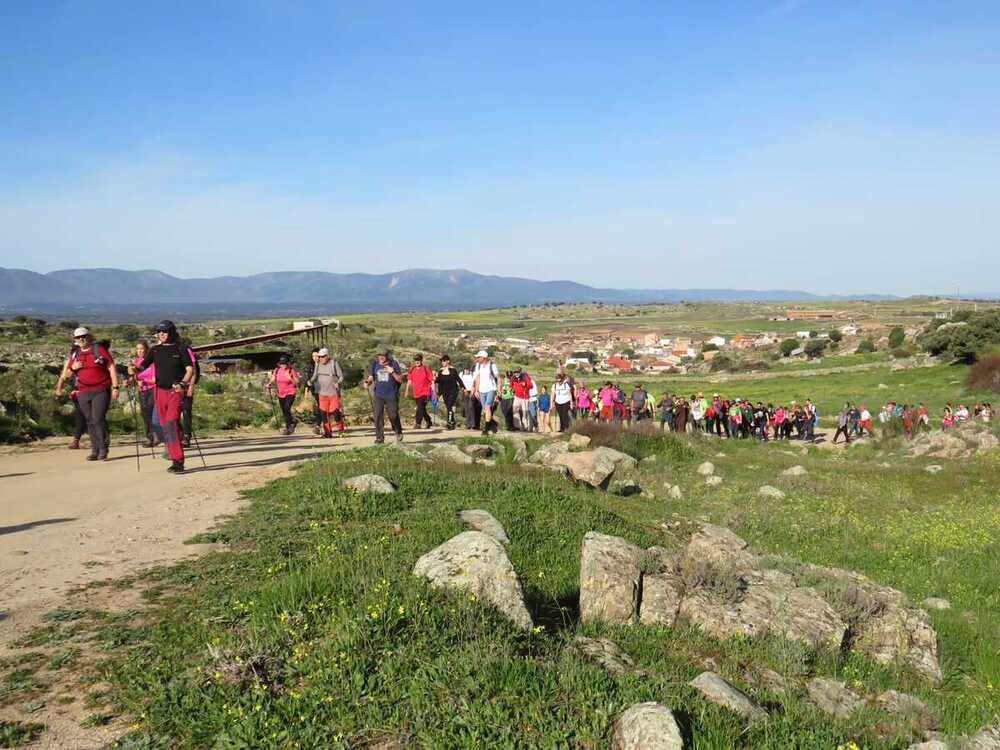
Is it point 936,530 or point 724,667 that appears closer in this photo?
point 724,667

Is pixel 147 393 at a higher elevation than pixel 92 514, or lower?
higher

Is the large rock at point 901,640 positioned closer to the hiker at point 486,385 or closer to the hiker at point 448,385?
the hiker at point 486,385

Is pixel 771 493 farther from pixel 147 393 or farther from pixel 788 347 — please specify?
pixel 788 347

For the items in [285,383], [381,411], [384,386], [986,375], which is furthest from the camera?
[986,375]

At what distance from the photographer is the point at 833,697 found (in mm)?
6168

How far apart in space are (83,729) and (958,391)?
46.9 m

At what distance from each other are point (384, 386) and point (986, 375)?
38.7 m

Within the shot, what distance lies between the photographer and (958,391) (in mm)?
40719

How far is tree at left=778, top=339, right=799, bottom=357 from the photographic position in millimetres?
90956

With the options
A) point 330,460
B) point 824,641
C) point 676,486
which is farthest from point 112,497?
point 676,486

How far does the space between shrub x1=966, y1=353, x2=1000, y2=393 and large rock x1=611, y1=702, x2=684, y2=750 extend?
4136 cm

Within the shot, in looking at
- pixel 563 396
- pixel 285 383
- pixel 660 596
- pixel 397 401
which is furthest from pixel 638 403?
pixel 660 596

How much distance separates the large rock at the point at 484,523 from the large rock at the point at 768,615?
2.38m

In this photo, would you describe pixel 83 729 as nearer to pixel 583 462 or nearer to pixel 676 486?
pixel 583 462
